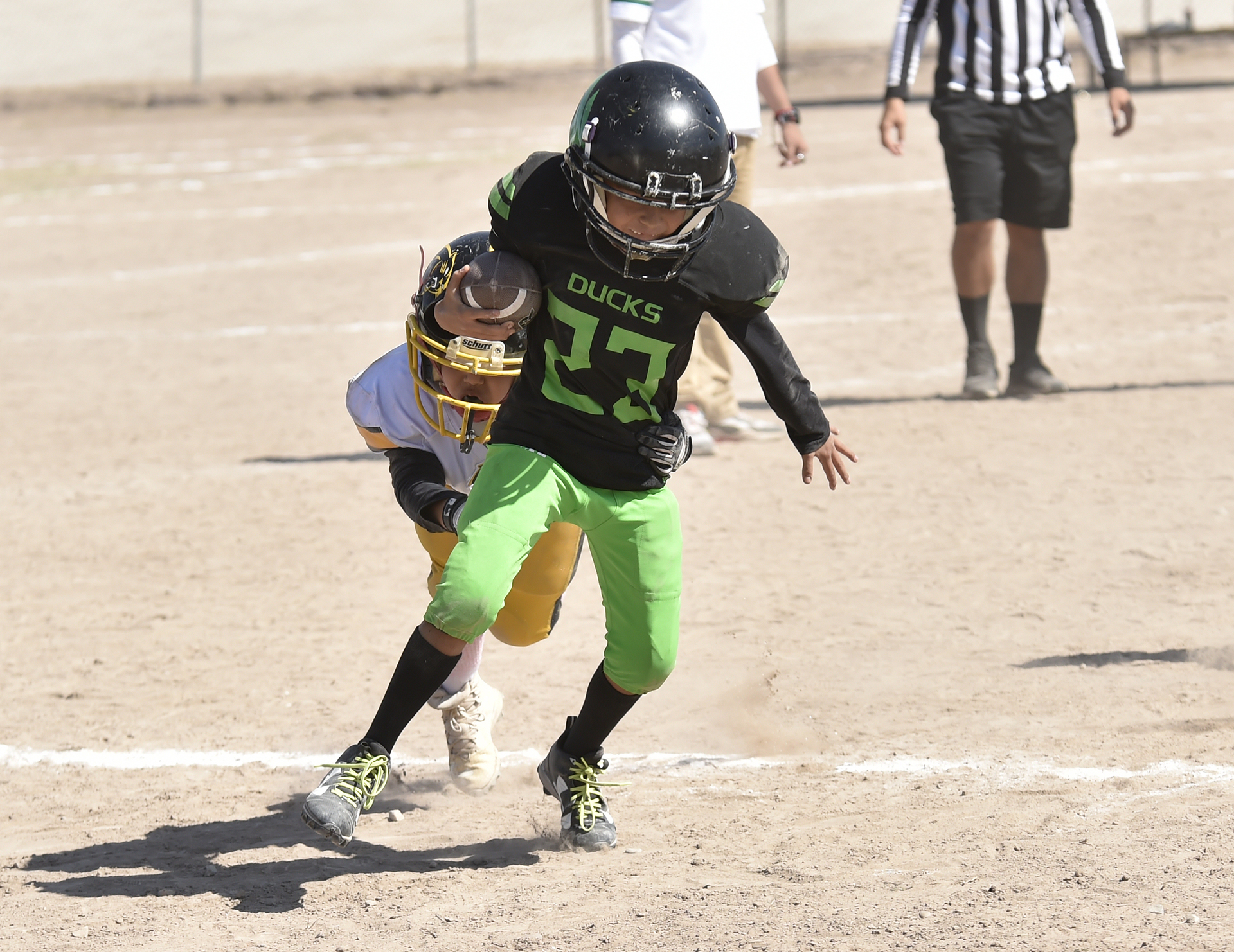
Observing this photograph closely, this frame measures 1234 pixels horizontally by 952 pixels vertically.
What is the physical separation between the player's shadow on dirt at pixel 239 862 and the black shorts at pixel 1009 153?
17.0ft

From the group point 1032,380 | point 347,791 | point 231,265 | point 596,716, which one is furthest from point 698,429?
point 231,265

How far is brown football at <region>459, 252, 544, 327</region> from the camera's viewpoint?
12.3 ft

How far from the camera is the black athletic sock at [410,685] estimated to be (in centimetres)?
375

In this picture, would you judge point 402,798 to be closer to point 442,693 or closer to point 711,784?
point 442,693

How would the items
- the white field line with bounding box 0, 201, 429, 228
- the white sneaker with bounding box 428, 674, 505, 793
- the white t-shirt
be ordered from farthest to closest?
the white field line with bounding box 0, 201, 429, 228 < the white t-shirt < the white sneaker with bounding box 428, 674, 505, 793

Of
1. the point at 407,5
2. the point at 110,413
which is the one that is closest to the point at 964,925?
the point at 110,413

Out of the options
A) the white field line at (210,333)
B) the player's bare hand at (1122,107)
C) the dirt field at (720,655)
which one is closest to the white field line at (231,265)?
the dirt field at (720,655)

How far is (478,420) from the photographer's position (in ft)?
13.8

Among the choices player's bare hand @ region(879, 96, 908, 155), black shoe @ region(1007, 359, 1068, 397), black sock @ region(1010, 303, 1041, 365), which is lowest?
black shoe @ region(1007, 359, 1068, 397)

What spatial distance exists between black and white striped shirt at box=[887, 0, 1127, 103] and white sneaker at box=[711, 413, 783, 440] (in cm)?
194

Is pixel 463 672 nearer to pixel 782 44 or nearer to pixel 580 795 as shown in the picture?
pixel 580 795

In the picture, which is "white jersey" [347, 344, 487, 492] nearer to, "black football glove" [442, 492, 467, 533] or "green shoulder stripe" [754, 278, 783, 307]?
"black football glove" [442, 492, 467, 533]

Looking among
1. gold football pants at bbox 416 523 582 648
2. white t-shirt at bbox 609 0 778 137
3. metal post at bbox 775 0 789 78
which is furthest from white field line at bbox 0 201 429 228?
gold football pants at bbox 416 523 582 648

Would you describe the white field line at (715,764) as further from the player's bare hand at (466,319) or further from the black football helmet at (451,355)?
the player's bare hand at (466,319)
